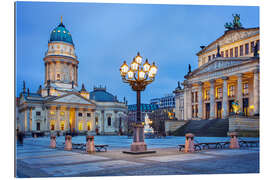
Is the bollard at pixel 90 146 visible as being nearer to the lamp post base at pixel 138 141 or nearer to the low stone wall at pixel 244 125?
the lamp post base at pixel 138 141

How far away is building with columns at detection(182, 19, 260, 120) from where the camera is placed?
45.6 metres

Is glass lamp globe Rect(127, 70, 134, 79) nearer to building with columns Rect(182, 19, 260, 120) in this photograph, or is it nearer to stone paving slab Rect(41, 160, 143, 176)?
stone paving slab Rect(41, 160, 143, 176)

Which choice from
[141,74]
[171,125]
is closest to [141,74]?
[141,74]

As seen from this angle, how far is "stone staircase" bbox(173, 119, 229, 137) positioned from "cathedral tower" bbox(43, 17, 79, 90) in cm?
5423

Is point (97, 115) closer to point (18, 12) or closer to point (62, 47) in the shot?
point (62, 47)

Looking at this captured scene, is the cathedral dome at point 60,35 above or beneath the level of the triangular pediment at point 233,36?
above

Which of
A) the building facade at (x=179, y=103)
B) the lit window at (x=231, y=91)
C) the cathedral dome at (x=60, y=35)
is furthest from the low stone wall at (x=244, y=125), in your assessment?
the cathedral dome at (x=60, y=35)

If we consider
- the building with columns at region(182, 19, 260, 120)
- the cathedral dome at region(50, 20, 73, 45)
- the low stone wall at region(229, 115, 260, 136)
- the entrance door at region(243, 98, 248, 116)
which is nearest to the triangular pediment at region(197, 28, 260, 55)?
the building with columns at region(182, 19, 260, 120)

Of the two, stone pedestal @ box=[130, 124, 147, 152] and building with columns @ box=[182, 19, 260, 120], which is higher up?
building with columns @ box=[182, 19, 260, 120]

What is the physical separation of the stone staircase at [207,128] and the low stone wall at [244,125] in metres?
1.39

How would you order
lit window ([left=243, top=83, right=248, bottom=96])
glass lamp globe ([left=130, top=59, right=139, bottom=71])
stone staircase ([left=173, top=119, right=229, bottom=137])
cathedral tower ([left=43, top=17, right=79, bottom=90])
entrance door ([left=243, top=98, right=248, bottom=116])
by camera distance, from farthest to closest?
cathedral tower ([left=43, top=17, right=79, bottom=90]), lit window ([left=243, top=83, right=248, bottom=96]), entrance door ([left=243, top=98, right=248, bottom=116]), stone staircase ([left=173, top=119, right=229, bottom=137]), glass lamp globe ([left=130, top=59, right=139, bottom=71])

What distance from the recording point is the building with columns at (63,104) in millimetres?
82000


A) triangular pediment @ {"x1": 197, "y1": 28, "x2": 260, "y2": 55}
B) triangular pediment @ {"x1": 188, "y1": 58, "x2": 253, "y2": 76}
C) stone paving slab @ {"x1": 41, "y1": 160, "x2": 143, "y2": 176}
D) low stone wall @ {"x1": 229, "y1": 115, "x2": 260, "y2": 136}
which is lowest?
low stone wall @ {"x1": 229, "y1": 115, "x2": 260, "y2": 136}

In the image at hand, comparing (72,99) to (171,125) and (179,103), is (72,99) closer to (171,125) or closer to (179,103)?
(179,103)
